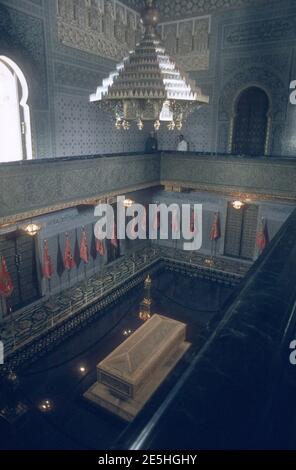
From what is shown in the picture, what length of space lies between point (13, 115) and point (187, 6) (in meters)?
7.40

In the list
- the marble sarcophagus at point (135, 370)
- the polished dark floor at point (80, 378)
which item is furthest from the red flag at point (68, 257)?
the marble sarcophagus at point (135, 370)

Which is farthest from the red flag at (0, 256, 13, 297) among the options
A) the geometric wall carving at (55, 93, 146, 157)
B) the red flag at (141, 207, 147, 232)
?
the red flag at (141, 207, 147, 232)

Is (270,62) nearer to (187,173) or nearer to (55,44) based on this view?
(187,173)

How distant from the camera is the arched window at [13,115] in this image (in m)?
7.84

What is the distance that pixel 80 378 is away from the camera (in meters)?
6.06

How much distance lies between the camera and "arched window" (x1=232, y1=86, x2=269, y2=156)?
1102 cm

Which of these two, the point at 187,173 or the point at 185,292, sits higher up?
the point at 187,173

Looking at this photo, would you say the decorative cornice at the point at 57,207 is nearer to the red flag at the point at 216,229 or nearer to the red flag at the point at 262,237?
the red flag at the point at 216,229

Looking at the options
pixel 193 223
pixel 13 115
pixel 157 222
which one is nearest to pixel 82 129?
pixel 13 115

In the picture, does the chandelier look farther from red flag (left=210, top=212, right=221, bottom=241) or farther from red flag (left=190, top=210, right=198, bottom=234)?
red flag (left=190, top=210, right=198, bottom=234)

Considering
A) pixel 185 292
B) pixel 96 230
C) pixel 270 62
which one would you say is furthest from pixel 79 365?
pixel 270 62

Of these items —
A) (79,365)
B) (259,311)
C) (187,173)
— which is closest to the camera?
(259,311)

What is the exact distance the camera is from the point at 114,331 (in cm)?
753

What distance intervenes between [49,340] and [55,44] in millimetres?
7122
